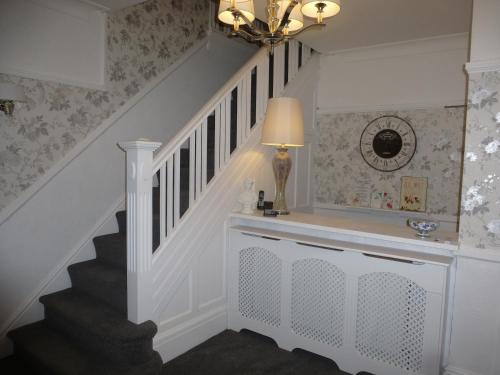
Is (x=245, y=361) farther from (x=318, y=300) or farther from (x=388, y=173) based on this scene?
(x=388, y=173)

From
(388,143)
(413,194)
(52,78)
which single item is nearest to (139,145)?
(52,78)

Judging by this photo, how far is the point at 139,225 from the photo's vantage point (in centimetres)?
215

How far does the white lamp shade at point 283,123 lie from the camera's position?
2.62 metres

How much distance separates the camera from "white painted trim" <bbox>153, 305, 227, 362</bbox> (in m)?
2.38

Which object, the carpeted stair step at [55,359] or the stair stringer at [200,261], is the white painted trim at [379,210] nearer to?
the stair stringer at [200,261]

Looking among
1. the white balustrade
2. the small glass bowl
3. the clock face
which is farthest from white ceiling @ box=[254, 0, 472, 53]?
the small glass bowl

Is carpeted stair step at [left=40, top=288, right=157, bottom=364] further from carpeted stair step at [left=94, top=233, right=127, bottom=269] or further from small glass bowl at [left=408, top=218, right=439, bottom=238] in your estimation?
small glass bowl at [left=408, top=218, right=439, bottom=238]

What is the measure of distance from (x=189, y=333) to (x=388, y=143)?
254 cm

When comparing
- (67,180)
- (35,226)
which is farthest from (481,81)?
(35,226)

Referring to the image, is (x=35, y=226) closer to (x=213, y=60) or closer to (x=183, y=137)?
(x=183, y=137)

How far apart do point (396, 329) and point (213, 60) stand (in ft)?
10.2

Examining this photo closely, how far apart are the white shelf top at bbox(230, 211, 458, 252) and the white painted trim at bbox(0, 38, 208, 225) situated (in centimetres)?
126

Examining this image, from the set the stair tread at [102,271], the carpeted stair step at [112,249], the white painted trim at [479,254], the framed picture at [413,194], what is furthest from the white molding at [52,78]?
the framed picture at [413,194]

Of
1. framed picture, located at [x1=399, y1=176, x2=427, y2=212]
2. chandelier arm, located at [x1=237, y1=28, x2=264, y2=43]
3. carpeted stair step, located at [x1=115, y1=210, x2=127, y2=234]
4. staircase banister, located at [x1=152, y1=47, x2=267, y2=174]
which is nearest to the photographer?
chandelier arm, located at [x1=237, y1=28, x2=264, y2=43]
